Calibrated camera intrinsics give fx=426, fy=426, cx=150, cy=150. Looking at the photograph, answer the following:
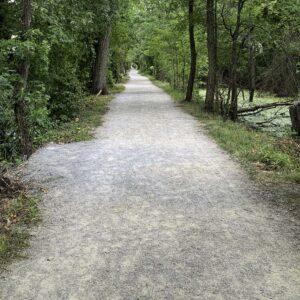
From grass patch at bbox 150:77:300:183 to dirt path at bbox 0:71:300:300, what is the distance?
0.34 m

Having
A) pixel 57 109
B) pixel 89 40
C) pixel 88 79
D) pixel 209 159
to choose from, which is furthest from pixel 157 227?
pixel 88 79

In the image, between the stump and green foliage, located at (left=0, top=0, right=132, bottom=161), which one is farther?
the stump

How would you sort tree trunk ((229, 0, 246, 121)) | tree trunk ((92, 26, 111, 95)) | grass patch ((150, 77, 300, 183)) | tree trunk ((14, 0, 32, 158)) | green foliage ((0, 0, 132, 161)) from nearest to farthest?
grass patch ((150, 77, 300, 183)) < green foliage ((0, 0, 132, 161)) < tree trunk ((14, 0, 32, 158)) < tree trunk ((229, 0, 246, 121)) < tree trunk ((92, 26, 111, 95))

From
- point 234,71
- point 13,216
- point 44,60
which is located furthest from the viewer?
point 234,71

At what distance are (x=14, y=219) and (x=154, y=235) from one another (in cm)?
→ 177

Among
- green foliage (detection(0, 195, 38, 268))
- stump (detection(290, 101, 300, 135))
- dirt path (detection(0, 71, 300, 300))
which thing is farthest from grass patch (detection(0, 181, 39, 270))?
stump (detection(290, 101, 300, 135))

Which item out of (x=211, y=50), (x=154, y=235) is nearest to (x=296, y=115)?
(x=211, y=50)

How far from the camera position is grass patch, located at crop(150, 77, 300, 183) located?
711 cm

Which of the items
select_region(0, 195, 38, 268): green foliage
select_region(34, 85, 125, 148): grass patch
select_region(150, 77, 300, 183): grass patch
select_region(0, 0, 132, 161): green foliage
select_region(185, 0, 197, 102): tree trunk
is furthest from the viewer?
select_region(185, 0, 197, 102): tree trunk

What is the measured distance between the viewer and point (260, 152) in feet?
26.9

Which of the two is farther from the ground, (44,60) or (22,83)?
(44,60)

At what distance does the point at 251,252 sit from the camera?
4.45 m

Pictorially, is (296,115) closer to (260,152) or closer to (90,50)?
(260,152)

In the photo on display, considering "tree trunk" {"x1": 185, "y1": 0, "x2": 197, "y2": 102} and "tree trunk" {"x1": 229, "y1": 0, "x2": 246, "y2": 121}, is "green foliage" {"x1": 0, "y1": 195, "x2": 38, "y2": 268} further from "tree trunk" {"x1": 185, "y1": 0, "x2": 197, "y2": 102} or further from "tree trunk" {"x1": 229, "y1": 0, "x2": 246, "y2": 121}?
"tree trunk" {"x1": 185, "y1": 0, "x2": 197, "y2": 102}
